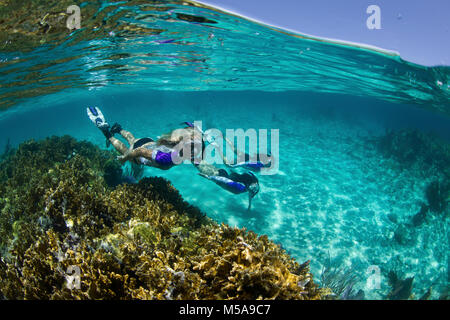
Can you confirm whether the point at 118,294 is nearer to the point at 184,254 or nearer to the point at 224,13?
the point at 184,254

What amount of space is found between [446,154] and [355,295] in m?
22.1

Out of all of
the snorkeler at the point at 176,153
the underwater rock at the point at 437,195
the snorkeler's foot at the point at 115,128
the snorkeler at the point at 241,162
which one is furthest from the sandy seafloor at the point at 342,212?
the snorkeler's foot at the point at 115,128

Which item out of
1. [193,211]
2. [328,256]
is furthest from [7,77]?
[328,256]

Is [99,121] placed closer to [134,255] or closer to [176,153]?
[176,153]

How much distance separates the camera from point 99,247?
4.19 metres

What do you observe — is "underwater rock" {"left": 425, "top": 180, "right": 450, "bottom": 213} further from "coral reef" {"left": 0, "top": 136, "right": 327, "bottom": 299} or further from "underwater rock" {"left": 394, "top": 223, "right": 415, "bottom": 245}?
"coral reef" {"left": 0, "top": 136, "right": 327, "bottom": 299}

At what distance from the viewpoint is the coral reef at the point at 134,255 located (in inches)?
126

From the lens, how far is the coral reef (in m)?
3.21

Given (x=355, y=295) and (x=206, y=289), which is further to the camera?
(x=355, y=295)

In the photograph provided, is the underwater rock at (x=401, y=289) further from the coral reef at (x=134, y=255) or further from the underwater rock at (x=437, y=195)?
the underwater rock at (x=437, y=195)

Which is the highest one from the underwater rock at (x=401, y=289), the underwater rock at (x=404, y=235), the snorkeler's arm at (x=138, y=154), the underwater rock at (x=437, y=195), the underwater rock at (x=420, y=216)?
the snorkeler's arm at (x=138, y=154)

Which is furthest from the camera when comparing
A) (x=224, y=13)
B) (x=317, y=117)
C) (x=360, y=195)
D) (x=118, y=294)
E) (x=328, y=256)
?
(x=317, y=117)

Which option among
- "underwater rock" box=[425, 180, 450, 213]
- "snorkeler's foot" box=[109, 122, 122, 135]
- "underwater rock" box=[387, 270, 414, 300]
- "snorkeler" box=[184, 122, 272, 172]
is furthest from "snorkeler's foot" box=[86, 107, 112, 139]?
"underwater rock" box=[425, 180, 450, 213]

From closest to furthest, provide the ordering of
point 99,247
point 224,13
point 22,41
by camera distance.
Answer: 1. point 99,247
2. point 224,13
3. point 22,41
